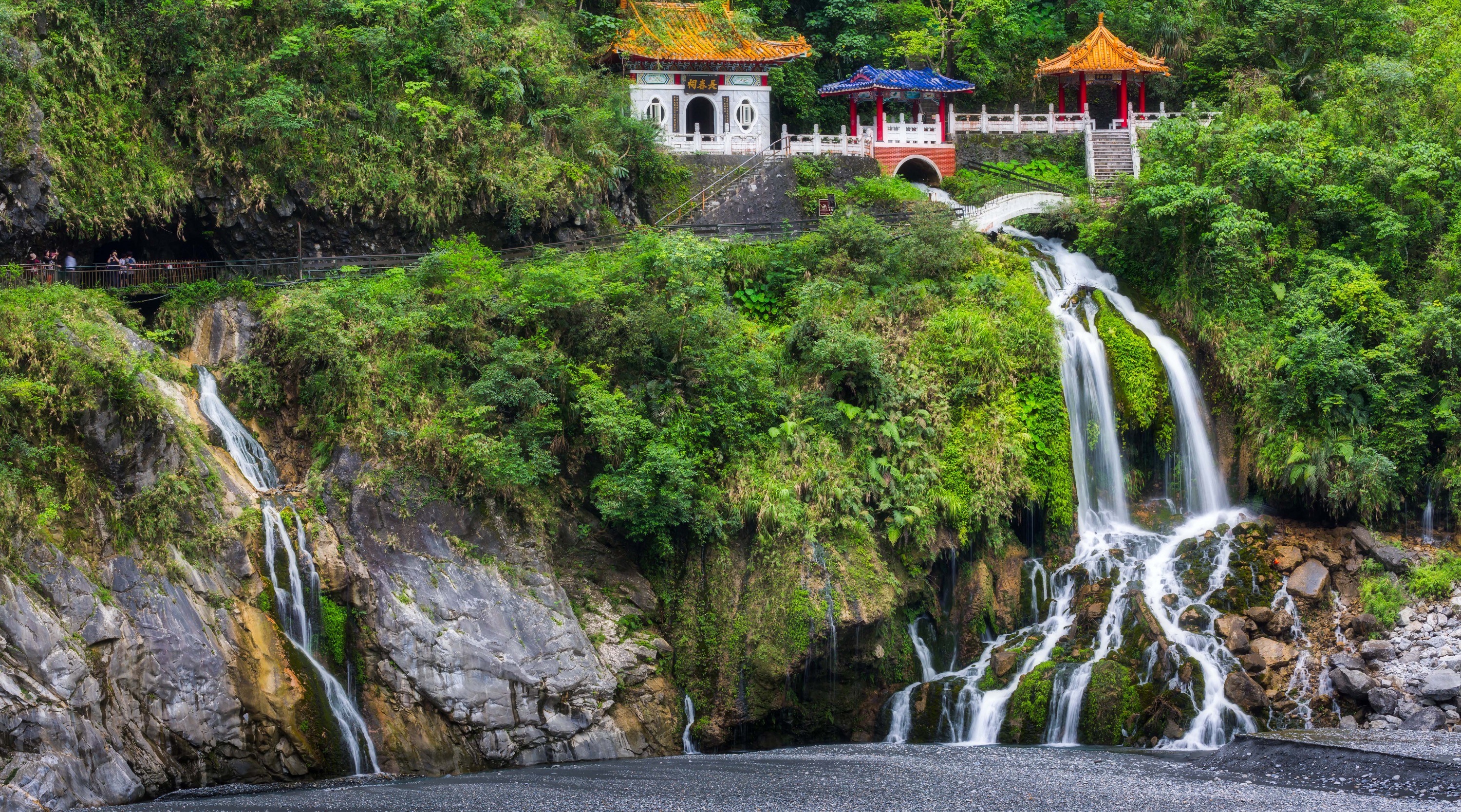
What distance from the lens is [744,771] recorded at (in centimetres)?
1977

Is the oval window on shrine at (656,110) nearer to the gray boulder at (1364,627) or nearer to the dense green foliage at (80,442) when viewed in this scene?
the dense green foliage at (80,442)

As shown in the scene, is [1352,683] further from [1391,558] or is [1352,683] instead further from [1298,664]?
[1391,558]

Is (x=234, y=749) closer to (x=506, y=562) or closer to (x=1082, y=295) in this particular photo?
(x=506, y=562)

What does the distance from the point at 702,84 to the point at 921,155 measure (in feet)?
20.9

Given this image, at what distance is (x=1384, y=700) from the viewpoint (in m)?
21.8

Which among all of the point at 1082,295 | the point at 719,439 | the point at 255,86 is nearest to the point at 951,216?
the point at 1082,295

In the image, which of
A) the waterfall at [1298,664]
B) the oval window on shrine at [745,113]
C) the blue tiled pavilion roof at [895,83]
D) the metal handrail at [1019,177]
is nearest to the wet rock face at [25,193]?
the oval window on shrine at [745,113]

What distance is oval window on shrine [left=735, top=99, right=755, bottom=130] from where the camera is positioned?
38.4m

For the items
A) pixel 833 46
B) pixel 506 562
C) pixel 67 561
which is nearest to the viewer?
pixel 67 561

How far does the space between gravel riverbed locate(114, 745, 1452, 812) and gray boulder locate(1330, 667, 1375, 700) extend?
3781 mm

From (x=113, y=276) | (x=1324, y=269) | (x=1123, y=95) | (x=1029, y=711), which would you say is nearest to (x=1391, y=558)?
(x=1324, y=269)

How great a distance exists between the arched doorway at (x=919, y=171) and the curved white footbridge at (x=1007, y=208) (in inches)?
170

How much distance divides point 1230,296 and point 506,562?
16518 mm

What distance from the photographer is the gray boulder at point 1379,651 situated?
75.1 feet
